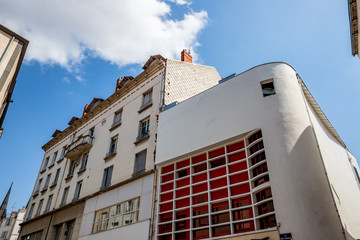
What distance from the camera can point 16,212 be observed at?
2879 inches

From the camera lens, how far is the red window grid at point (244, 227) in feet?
38.5

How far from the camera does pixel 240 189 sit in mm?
12961

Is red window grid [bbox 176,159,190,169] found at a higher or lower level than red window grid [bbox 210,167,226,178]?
higher

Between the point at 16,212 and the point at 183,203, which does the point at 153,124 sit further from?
the point at 16,212

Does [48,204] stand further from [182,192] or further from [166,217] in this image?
[182,192]

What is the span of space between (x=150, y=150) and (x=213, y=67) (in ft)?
43.1

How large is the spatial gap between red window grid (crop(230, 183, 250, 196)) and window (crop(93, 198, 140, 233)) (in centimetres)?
699

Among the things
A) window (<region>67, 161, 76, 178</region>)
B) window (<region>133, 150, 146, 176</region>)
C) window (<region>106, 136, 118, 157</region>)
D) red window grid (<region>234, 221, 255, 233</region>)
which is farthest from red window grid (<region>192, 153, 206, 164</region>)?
window (<region>67, 161, 76, 178</region>)

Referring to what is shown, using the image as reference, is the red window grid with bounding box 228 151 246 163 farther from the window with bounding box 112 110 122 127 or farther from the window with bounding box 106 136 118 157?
the window with bounding box 112 110 122 127

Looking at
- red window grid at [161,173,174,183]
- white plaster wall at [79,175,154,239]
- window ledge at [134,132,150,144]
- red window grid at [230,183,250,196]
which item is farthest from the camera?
window ledge at [134,132,150,144]

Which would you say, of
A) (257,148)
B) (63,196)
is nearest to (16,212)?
(63,196)

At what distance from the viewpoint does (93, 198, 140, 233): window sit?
17.2 meters

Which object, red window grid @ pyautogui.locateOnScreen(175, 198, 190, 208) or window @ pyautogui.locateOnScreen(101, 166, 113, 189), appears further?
window @ pyautogui.locateOnScreen(101, 166, 113, 189)

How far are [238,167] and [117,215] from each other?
9.57 metres
